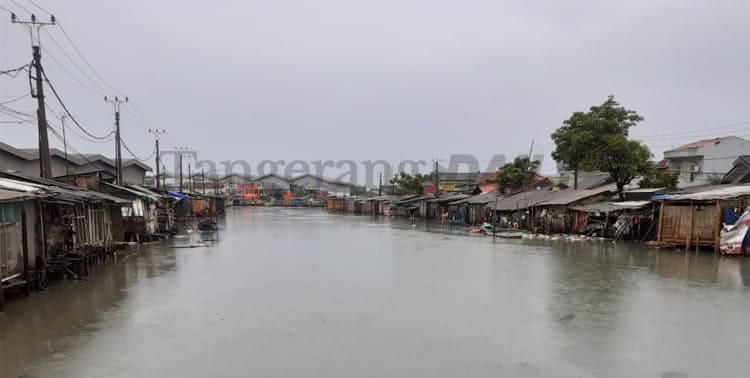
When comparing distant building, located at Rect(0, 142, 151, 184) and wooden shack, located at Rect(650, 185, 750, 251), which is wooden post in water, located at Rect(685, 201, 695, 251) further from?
distant building, located at Rect(0, 142, 151, 184)

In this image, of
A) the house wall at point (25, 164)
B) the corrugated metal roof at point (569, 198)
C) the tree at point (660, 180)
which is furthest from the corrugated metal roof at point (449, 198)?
the house wall at point (25, 164)

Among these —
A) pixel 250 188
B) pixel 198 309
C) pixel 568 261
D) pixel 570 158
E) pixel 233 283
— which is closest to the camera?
pixel 198 309

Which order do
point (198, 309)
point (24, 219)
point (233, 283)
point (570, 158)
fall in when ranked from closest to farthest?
point (198, 309)
point (24, 219)
point (233, 283)
point (570, 158)

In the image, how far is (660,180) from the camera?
26188 mm

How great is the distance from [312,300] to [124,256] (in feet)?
33.4

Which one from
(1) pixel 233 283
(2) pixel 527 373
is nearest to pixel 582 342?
(2) pixel 527 373

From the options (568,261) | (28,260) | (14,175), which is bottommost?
(568,261)

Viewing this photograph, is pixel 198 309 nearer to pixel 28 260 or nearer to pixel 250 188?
pixel 28 260

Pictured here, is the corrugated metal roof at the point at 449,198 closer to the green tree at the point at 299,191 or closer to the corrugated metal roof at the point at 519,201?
the corrugated metal roof at the point at 519,201

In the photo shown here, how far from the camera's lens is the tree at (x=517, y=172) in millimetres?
36250

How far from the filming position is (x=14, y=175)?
11312 mm

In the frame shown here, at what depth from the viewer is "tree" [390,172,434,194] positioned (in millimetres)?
60500

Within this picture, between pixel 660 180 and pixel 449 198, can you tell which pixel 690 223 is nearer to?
pixel 660 180

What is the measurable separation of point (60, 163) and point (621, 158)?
107 ft
